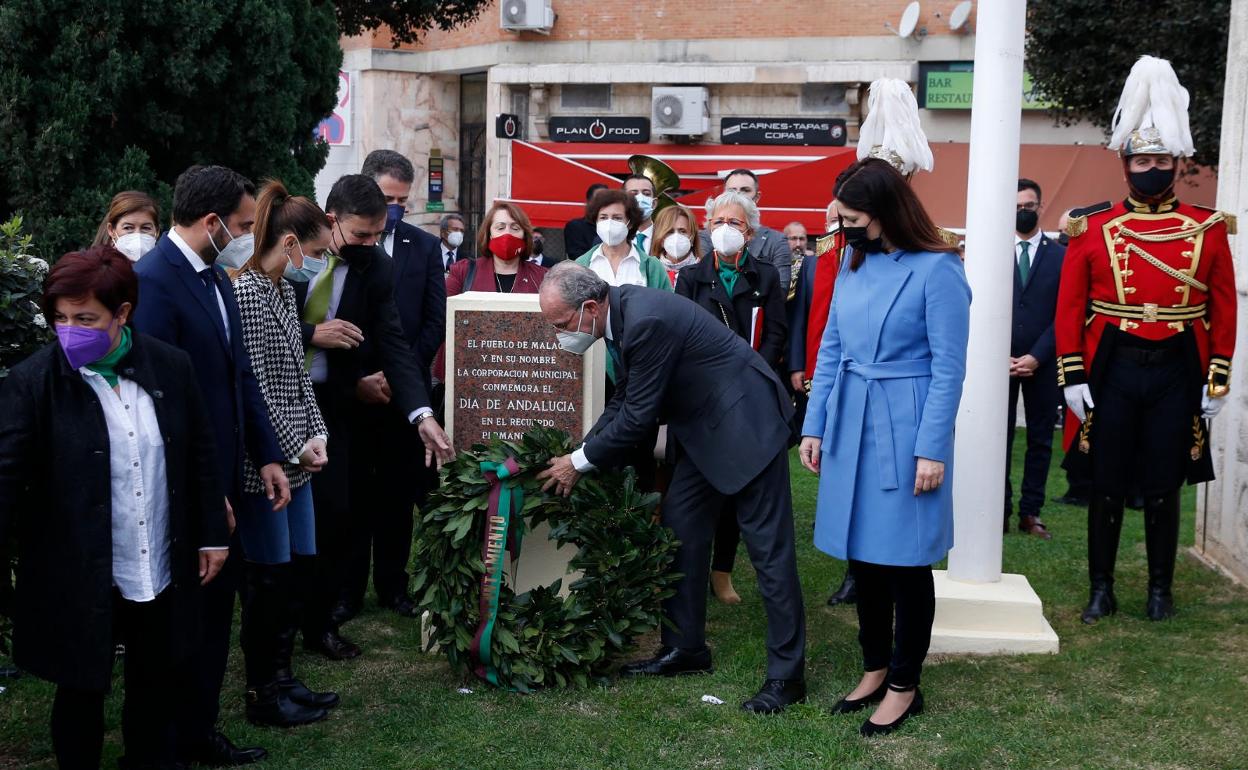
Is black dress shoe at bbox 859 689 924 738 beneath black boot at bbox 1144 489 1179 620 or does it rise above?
beneath

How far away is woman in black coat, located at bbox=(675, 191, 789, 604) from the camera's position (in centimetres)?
716

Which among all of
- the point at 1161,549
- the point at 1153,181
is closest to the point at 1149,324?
the point at 1153,181

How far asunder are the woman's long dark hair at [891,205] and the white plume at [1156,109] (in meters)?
1.83

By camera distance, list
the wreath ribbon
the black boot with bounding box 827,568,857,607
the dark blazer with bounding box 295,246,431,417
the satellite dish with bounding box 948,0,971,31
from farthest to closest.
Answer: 1. the satellite dish with bounding box 948,0,971,31
2. the black boot with bounding box 827,568,857,607
3. the dark blazer with bounding box 295,246,431,417
4. the wreath ribbon

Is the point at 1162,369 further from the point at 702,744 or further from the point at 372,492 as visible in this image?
the point at 372,492

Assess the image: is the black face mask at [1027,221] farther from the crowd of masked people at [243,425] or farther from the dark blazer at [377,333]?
the dark blazer at [377,333]

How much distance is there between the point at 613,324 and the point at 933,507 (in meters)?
1.40

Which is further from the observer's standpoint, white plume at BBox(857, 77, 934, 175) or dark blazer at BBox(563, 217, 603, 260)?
dark blazer at BBox(563, 217, 603, 260)

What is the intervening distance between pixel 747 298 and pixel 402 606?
2317 mm

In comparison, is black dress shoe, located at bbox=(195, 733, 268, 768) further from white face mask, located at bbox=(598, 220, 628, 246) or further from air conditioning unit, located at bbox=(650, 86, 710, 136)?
air conditioning unit, located at bbox=(650, 86, 710, 136)

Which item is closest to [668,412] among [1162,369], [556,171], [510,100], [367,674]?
[367,674]

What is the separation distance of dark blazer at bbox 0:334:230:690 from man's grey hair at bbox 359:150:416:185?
2.99 m

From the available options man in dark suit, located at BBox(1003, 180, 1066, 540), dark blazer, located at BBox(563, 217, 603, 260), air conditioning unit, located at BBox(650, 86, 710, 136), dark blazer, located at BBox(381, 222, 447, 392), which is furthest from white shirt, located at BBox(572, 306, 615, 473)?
air conditioning unit, located at BBox(650, 86, 710, 136)

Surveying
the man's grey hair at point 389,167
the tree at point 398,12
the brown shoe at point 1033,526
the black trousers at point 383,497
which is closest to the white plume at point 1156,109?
the brown shoe at point 1033,526
